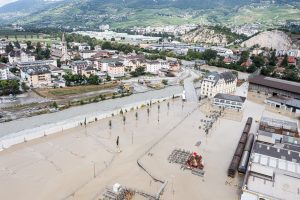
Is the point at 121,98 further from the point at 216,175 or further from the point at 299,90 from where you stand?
the point at 299,90

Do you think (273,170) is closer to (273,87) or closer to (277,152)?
(277,152)

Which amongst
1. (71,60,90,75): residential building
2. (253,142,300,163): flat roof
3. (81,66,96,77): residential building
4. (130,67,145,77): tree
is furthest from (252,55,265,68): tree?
(253,142,300,163): flat roof

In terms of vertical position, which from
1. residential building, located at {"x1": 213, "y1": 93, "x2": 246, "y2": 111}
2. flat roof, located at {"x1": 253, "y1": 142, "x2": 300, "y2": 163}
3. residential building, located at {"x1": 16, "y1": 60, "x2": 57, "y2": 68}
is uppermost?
residential building, located at {"x1": 16, "y1": 60, "x2": 57, "y2": 68}

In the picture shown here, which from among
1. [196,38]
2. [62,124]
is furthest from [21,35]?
[62,124]

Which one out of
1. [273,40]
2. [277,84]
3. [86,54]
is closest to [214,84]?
[277,84]

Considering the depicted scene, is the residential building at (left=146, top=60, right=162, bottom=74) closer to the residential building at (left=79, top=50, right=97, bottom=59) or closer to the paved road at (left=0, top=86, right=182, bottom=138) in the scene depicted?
the paved road at (left=0, top=86, right=182, bottom=138)

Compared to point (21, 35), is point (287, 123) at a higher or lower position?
lower
